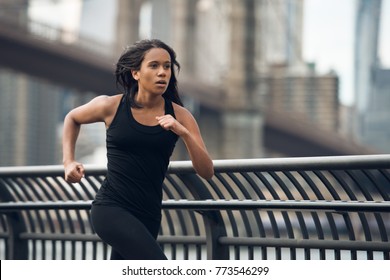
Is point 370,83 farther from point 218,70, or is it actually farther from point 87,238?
point 87,238

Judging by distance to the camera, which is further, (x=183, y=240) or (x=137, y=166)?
(x=183, y=240)

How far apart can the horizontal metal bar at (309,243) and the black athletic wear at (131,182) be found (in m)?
1.08

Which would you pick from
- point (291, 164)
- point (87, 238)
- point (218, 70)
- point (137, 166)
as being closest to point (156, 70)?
point (137, 166)

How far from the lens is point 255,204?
5039 millimetres

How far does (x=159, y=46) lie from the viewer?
4.00 metres

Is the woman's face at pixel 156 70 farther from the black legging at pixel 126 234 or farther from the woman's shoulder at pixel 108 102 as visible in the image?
the black legging at pixel 126 234

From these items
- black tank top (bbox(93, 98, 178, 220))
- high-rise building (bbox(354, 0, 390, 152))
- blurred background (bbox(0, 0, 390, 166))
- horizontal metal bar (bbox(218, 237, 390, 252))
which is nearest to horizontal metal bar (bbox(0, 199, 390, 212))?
horizontal metal bar (bbox(218, 237, 390, 252))

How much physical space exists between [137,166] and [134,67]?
1.24 ft

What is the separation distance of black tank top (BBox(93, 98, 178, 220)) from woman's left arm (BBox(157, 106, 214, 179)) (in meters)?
0.09

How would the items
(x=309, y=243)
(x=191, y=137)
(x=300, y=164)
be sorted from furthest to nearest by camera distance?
(x=309, y=243), (x=300, y=164), (x=191, y=137)

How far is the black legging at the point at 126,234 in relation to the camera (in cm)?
388

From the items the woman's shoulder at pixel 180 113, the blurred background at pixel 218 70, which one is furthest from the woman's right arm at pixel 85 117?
the blurred background at pixel 218 70
